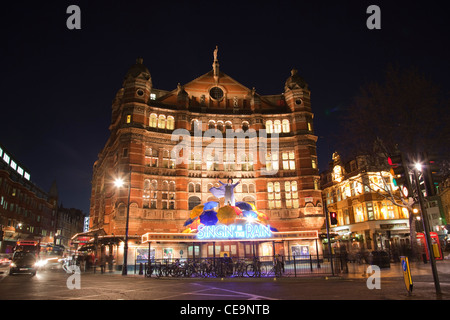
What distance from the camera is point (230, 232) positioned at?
88.9 feet

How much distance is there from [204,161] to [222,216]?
1471 cm

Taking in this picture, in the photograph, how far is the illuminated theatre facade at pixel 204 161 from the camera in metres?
37.3

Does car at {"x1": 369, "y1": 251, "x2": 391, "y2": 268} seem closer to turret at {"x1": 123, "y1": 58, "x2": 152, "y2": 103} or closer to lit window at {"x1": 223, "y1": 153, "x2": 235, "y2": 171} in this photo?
lit window at {"x1": 223, "y1": 153, "x2": 235, "y2": 171}

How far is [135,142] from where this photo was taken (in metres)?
38.4

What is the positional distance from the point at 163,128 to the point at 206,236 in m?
18.7

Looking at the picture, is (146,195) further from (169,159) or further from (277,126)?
(277,126)

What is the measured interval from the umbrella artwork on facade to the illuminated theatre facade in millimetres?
6290

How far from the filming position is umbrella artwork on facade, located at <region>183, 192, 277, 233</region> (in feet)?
90.0

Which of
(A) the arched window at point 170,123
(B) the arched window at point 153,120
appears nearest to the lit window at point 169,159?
(A) the arched window at point 170,123

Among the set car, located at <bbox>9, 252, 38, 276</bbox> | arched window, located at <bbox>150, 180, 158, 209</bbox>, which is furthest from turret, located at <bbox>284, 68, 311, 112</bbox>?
car, located at <bbox>9, 252, 38, 276</bbox>

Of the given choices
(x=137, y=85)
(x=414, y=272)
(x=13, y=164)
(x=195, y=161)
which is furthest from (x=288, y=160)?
(x=13, y=164)

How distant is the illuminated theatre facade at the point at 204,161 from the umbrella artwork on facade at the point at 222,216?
6.29 metres
